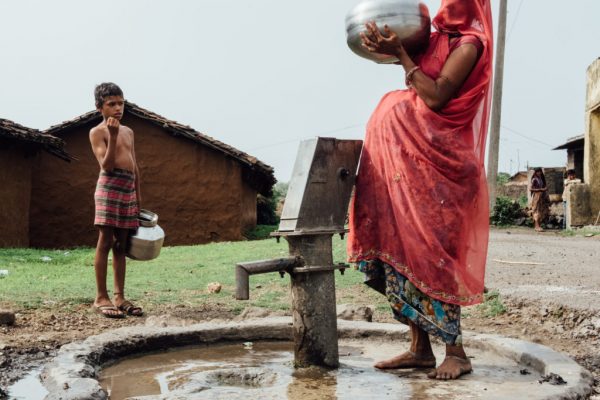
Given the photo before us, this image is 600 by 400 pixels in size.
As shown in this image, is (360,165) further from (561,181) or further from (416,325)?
(561,181)

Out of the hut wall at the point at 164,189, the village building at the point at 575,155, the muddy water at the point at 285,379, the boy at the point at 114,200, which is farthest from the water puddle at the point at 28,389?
the village building at the point at 575,155

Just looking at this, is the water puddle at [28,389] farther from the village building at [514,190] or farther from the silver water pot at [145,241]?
the village building at [514,190]

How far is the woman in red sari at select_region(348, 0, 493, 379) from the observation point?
326 centimetres

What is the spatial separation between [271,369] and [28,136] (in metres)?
12.2

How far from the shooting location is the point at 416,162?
10.8 feet

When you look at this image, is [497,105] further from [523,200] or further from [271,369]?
[271,369]

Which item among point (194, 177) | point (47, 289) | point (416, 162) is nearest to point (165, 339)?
point (416, 162)

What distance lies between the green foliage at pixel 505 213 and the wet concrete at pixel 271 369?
50.7 feet

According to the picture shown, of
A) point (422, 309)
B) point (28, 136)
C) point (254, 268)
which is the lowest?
point (422, 309)

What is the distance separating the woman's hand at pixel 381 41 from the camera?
320 centimetres

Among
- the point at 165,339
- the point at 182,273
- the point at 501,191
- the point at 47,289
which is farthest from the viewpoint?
the point at 501,191

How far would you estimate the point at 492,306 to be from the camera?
5.79 meters

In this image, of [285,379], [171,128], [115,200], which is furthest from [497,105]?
[285,379]

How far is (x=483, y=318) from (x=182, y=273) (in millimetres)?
4536
